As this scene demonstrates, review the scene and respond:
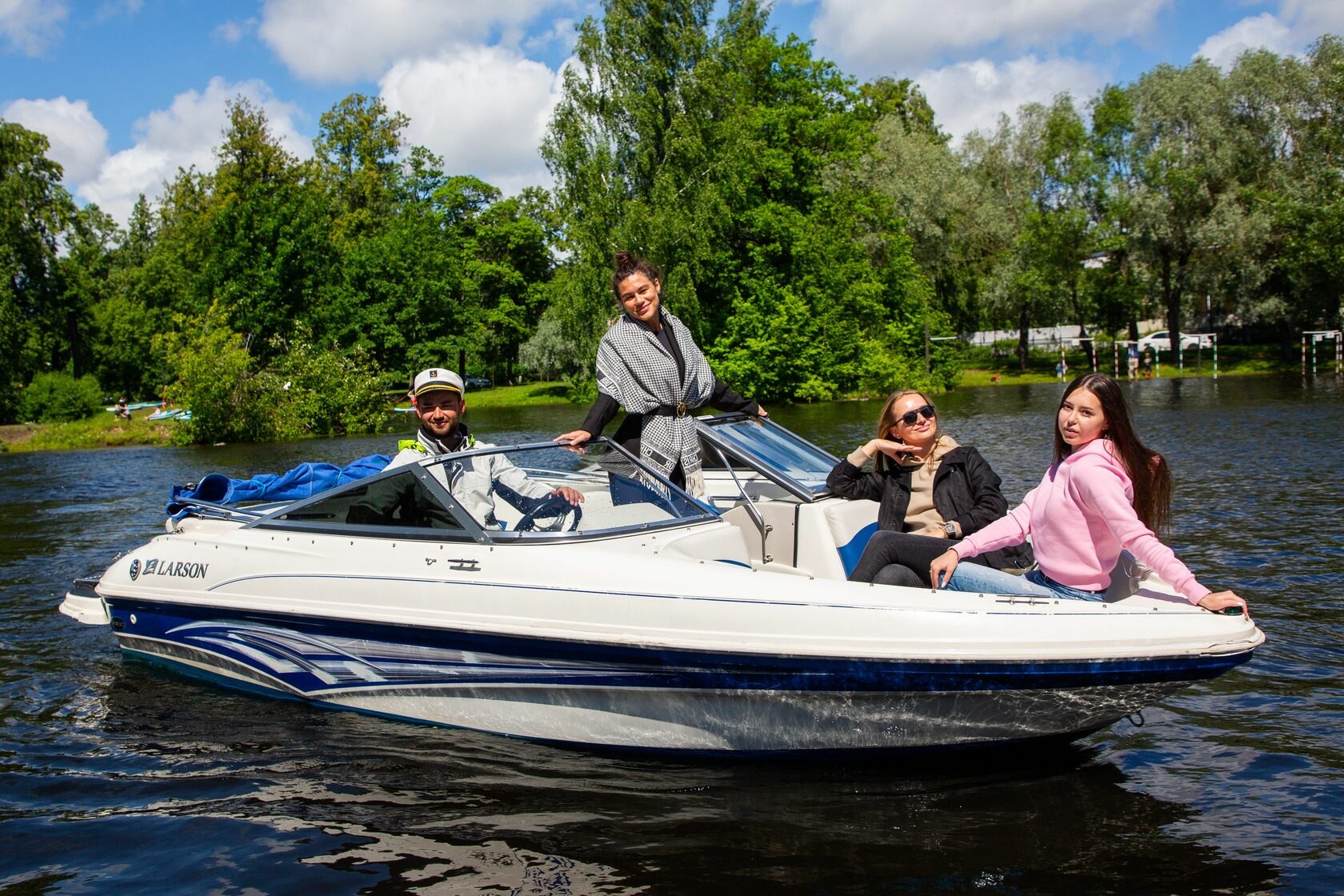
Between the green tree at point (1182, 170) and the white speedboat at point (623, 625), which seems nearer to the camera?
the white speedboat at point (623, 625)

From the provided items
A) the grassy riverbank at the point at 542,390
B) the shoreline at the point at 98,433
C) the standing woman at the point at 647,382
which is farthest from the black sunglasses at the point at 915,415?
the grassy riverbank at the point at 542,390

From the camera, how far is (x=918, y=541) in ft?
17.4

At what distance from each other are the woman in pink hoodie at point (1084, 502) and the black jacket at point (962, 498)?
0.81 metres

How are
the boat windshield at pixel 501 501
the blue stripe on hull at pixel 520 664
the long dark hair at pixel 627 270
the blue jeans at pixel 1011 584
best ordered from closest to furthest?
the blue stripe on hull at pixel 520 664, the blue jeans at pixel 1011 584, the boat windshield at pixel 501 501, the long dark hair at pixel 627 270

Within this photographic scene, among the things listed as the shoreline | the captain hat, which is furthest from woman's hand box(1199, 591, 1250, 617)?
the shoreline

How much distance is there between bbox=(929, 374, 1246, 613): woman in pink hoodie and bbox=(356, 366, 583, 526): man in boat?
7.33 feet

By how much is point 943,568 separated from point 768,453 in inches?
121

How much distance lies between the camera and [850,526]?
6.16 m

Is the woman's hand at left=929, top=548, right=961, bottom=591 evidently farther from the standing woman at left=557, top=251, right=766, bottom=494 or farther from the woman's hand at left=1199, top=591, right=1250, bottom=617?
the standing woman at left=557, top=251, right=766, bottom=494

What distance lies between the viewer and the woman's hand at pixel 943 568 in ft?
15.4

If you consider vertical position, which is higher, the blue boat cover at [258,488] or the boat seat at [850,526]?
the blue boat cover at [258,488]

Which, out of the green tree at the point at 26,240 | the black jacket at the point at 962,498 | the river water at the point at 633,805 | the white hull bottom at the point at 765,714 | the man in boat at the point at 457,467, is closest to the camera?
the river water at the point at 633,805

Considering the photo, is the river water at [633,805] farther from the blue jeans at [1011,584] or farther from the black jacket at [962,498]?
the black jacket at [962,498]

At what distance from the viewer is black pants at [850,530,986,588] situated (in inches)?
205
